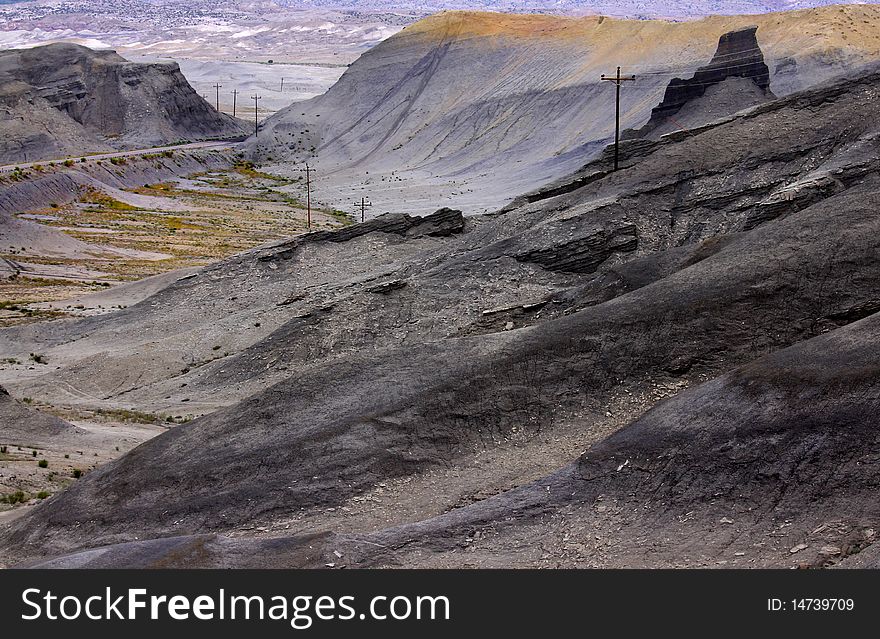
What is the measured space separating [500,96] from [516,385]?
3269 inches

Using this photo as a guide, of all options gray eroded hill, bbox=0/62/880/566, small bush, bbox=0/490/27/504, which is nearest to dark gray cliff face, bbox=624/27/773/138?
gray eroded hill, bbox=0/62/880/566

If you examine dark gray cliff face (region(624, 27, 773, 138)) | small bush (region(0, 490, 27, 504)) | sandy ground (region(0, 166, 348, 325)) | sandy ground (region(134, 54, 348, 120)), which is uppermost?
dark gray cliff face (region(624, 27, 773, 138))

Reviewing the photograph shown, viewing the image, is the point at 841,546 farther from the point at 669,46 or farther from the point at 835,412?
the point at 669,46

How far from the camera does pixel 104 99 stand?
11862 centimetres

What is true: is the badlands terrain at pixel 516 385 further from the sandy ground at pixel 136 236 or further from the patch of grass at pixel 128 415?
the sandy ground at pixel 136 236

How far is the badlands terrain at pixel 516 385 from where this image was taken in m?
16.8

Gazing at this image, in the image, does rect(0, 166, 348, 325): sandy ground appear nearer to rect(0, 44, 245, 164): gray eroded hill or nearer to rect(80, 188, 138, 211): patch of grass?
rect(80, 188, 138, 211): patch of grass

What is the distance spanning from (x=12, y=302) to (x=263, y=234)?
905 inches

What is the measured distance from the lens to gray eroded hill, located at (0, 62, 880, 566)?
16750 mm

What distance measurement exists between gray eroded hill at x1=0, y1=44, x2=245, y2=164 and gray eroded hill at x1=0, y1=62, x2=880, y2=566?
7558 centimetres

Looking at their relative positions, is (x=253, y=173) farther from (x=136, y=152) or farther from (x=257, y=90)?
(x=257, y=90)

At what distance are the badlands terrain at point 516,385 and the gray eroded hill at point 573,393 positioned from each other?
0.06 meters

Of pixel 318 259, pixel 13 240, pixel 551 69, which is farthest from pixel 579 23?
pixel 318 259

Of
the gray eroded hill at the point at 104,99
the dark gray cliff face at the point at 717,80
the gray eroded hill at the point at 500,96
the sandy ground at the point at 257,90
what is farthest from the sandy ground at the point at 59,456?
the sandy ground at the point at 257,90
